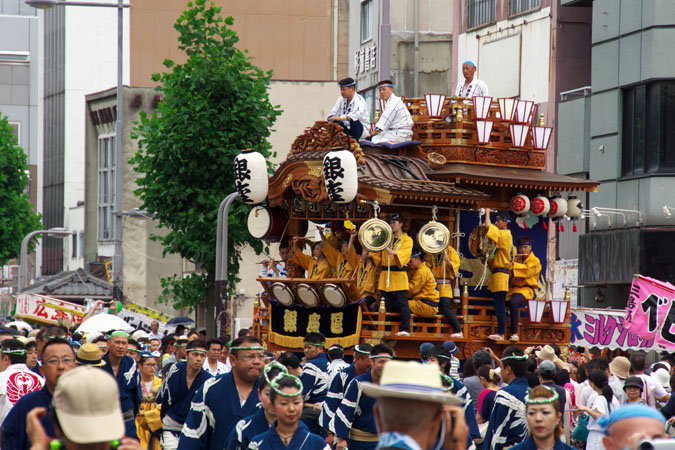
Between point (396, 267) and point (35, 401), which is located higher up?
point (396, 267)

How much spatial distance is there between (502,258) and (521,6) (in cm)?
1305

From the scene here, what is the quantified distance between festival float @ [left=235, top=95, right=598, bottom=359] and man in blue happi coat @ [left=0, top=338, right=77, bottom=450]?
8480 mm

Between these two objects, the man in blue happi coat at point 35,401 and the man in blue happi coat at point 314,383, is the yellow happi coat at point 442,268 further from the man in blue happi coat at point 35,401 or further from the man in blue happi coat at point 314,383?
the man in blue happi coat at point 35,401

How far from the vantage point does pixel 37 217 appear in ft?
158

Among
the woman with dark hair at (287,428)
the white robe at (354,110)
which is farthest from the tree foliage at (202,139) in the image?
the woman with dark hair at (287,428)

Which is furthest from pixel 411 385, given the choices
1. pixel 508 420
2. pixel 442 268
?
pixel 442 268

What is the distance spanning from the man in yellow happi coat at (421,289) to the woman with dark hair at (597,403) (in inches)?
189

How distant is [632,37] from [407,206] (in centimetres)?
922

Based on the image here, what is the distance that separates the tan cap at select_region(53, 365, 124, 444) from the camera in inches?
157

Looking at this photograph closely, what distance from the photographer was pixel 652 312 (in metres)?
15.5

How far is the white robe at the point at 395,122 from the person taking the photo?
17.1 meters

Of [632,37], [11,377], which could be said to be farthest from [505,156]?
[11,377]

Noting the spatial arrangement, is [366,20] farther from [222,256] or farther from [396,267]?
[396,267]

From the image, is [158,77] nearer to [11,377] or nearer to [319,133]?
[319,133]
